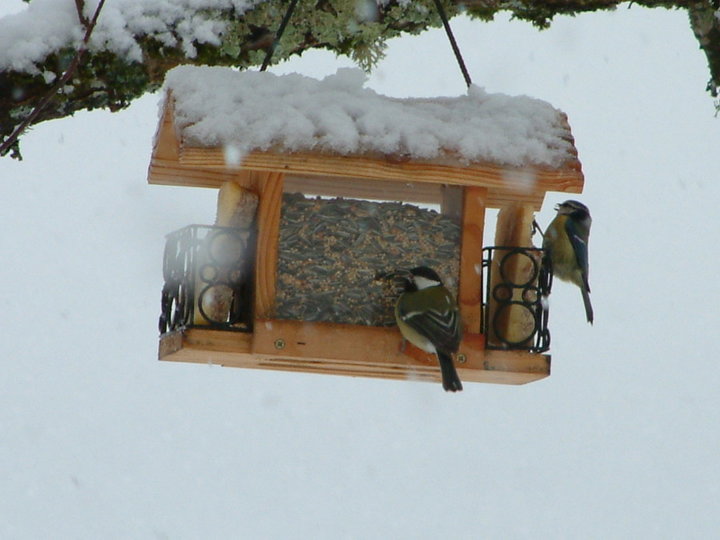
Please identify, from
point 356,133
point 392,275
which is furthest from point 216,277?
point 356,133

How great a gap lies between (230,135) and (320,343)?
707 mm

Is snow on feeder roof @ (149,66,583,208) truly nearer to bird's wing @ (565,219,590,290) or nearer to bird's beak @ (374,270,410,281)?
bird's beak @ (374,270,410,281)

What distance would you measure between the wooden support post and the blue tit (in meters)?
0.66

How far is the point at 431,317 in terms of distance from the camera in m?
3.48

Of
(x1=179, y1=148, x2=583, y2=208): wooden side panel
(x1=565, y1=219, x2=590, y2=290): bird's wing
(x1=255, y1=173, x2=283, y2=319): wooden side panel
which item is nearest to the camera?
(x1=179, y1=148, x2=583, y2=208): wooden side panel

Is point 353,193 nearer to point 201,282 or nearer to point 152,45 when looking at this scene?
point 201,282

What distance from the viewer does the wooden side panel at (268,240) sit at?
370 cm

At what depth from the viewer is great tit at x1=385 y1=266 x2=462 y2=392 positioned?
3504mm

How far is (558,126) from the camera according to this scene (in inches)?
149

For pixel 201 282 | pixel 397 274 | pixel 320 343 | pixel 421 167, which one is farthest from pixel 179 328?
pixel 421 167

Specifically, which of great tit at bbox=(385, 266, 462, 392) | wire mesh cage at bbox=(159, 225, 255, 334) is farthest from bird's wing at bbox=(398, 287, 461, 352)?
wire mesh cage at bbox=(159, 225, 255, 334)

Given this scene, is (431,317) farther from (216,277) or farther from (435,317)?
(216,277)

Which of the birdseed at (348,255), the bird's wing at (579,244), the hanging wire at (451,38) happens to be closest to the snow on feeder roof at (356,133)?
the hanging wire at (451,38)

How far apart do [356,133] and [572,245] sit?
5.38 ft
